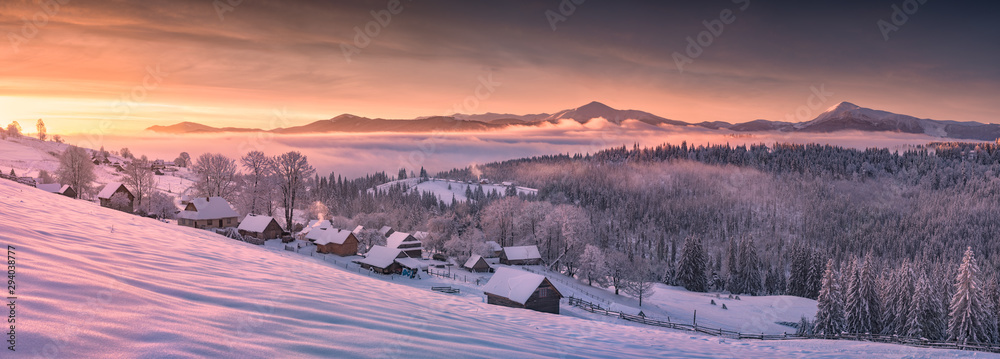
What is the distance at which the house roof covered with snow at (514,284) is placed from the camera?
133 ft

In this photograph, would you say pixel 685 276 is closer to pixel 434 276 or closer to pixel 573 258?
pixel 573 258

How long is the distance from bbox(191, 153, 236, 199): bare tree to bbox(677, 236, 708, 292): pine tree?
302ft

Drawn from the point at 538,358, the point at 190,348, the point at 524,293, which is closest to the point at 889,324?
the point at 524,293

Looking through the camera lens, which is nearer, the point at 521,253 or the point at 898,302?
the point at 898,302

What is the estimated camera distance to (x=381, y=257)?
4969 centimetres

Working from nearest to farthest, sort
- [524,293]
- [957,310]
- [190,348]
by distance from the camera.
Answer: [190,348]
[524,293]
[957,310]

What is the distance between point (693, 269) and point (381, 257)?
7850 cm

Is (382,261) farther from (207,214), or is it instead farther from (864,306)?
(864,306)

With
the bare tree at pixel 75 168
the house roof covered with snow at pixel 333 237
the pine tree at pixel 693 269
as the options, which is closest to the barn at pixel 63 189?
the bare tree at pixel 75 168

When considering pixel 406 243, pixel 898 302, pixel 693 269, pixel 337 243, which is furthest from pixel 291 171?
pixel 693 269

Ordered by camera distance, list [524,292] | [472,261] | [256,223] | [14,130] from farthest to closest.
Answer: [14,130]
[472,261]
[256,223]
[524,292]

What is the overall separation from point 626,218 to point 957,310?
149590mm

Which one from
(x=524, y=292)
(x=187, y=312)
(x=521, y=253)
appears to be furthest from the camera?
(x=521, y=253)

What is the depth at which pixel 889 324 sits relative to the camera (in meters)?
56.2
